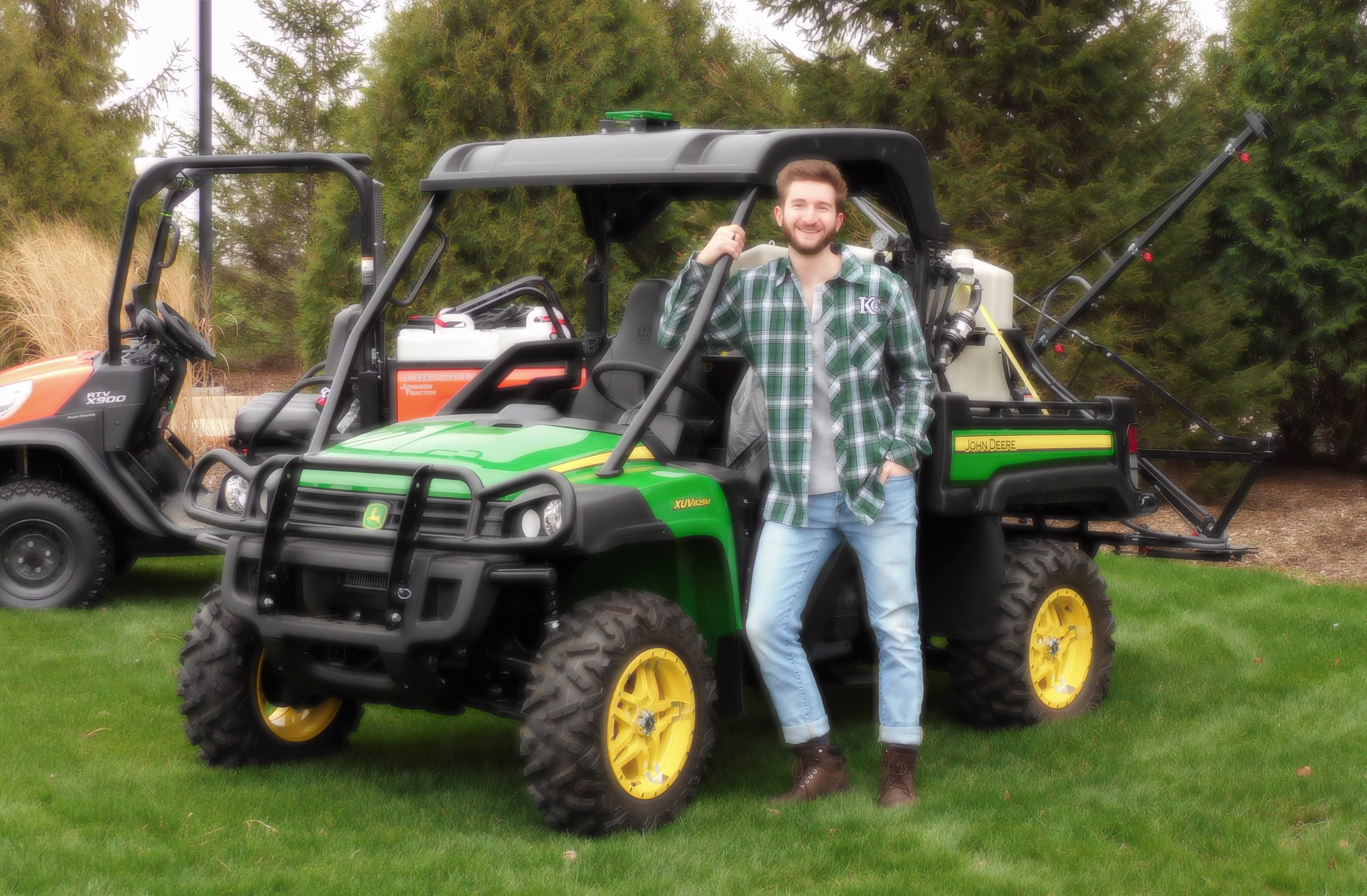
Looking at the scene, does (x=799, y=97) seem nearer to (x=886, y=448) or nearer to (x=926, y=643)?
(x=926, y=643)

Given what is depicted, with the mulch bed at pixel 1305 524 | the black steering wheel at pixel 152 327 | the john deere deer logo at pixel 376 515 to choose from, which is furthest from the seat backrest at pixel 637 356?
the mulch bed at pixel 1305 524

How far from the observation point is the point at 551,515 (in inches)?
160

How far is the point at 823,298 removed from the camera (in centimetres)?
440

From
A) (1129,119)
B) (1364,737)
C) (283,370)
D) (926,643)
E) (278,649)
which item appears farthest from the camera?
(283,370)

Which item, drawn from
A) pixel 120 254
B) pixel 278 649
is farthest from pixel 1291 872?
pixel 120 254

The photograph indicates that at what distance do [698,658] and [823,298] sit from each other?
3.55 ft

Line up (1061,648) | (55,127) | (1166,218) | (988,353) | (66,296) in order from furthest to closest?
(55,127), (66,296), (1166,218), (988,353), (1061,648)

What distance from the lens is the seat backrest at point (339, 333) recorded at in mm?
7301

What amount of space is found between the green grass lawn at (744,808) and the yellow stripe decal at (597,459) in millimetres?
1008

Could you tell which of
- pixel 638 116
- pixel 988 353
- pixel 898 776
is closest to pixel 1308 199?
pixel 988 353

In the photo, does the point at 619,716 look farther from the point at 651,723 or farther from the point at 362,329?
the point at 362,329

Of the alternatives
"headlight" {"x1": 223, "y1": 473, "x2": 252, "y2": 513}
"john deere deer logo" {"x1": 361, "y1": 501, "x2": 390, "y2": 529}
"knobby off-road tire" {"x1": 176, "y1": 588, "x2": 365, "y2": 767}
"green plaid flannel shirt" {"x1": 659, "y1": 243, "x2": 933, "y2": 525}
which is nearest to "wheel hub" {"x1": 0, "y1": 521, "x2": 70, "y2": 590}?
"knobby off-road tire" {"x1": 176, "y1": 588, "x2": 365, "y2": 767}

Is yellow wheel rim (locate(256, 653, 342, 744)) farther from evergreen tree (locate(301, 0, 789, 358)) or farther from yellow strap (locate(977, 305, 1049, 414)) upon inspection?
evergreen tree (locate(301, 0, 789, 358))

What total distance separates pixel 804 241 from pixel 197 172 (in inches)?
158
